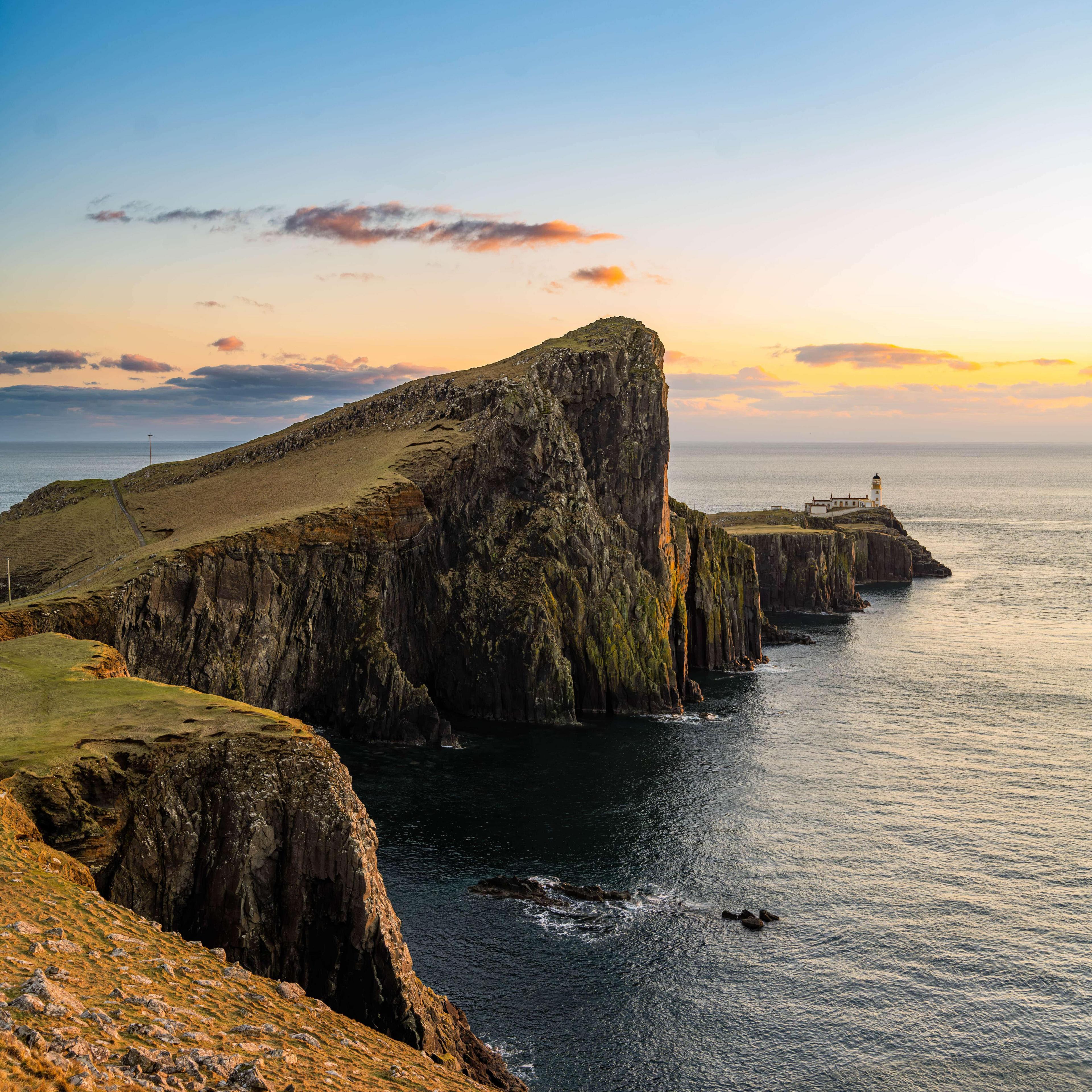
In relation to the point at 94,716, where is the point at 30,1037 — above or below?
below

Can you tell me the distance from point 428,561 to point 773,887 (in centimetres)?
5559

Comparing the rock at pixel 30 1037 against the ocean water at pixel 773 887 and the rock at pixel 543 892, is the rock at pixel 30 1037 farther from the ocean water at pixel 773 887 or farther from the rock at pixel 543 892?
the rock at pixel 543 892

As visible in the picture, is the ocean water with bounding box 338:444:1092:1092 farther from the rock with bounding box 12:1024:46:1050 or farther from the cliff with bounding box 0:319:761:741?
the rock with bounding box 12:1024:46:1050

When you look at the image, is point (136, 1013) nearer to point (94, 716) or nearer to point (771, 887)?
point (94, 716)

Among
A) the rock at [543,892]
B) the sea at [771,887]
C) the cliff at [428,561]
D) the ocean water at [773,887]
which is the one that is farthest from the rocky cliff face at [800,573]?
the rock at [543,892]

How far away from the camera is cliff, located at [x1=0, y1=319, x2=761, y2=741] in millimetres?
85250

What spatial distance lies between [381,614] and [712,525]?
57.4 metres

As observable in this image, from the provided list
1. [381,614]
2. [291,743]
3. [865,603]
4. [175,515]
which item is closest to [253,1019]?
[291,743]

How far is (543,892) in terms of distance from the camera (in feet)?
190

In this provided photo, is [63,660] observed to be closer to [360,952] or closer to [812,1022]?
[360,952]

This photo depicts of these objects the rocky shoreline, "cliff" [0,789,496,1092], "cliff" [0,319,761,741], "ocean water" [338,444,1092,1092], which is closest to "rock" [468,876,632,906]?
the rocky shoreline

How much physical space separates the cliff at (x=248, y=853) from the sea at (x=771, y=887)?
27.0 feet

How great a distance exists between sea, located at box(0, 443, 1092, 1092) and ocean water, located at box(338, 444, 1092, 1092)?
0.59ft

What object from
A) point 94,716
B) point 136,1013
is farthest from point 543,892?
point 136,1013
